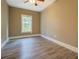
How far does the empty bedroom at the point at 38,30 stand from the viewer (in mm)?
3102

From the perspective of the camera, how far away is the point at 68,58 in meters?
2.61

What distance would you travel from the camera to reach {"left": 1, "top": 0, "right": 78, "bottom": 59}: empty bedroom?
10.2ft

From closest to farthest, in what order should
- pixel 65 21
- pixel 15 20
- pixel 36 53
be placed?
1. pixel 36 53
2. pixel 65 21
3. pixel 15 20

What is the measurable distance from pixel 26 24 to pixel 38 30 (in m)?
1.43

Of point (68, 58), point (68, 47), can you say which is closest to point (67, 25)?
point (68, 47)

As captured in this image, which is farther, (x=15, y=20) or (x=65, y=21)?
(x=15, y=20)

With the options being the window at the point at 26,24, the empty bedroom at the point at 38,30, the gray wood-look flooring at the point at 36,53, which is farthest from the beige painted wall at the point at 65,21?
the window at the point at 26,24

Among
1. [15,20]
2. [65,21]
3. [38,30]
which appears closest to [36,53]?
[65,21]

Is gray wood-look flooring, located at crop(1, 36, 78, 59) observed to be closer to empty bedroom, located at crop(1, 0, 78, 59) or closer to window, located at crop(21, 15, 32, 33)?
empty bedroom, located at crop(1, 0, 78, 59)

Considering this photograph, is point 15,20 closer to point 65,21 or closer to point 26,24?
point 26,24

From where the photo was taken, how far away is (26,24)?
6.76m

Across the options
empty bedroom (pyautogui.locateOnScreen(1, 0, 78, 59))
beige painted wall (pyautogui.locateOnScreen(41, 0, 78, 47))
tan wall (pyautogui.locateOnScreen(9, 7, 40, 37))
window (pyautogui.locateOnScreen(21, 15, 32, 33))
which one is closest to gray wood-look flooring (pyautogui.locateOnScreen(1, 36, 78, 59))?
empty bedroom (pyautogui.locateOnScreen(1, 0, 78, 59))

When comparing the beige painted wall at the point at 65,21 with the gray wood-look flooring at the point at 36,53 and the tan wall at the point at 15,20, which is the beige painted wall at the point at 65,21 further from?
the tan wall at the point at 15,20

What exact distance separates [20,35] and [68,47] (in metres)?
4.10
